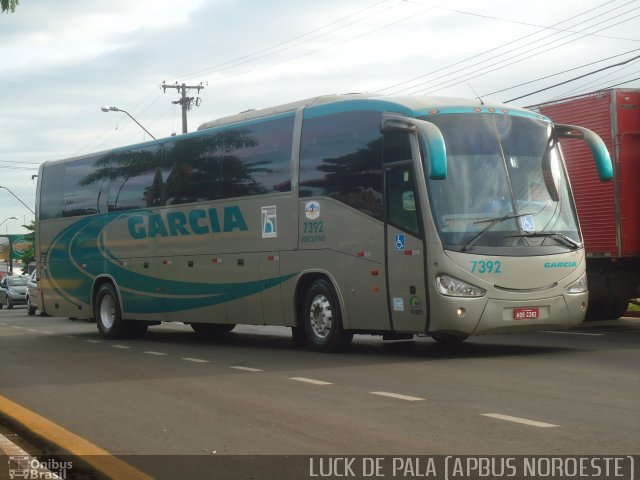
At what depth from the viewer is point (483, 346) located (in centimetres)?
1539

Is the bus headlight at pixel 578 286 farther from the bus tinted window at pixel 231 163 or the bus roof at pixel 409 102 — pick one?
the bus tinted window at pixel 231 163

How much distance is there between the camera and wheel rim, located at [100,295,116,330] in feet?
66.5

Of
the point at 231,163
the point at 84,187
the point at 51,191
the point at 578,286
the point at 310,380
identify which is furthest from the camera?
the point at 51,191

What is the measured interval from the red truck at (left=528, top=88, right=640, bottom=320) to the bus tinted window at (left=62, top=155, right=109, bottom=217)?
8821 mm

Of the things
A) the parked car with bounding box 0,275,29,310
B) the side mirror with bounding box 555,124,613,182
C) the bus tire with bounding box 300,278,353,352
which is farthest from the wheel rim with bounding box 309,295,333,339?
the parked car with bounding box 0,275,29,310

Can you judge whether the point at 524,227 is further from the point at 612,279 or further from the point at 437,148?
the point at 612,279

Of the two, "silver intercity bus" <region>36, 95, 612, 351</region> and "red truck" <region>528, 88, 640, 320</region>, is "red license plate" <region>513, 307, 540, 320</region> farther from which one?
"red truck" <region>528, 88, 640, 320</region>

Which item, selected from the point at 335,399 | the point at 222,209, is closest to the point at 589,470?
Answer: the point at 335,399

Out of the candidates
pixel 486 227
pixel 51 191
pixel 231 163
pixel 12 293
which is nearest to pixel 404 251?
pixel 486 227

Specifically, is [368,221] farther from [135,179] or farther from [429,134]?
[135,179]

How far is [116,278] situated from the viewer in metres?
20.1

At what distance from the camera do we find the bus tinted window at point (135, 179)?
18922mm

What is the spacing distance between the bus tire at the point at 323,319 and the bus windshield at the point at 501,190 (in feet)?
7.56

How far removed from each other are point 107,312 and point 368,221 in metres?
8.24
